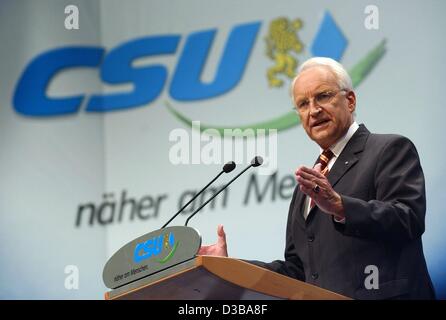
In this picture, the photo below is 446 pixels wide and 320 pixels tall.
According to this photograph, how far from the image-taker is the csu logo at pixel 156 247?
7.34ft

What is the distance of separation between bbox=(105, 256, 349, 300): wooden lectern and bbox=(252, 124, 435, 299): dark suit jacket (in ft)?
1.38

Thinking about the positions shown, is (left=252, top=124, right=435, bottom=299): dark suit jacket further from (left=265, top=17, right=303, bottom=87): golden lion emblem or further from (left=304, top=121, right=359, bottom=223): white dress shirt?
(left=265, top=17, right=303, bottom=87): golden lion emblem

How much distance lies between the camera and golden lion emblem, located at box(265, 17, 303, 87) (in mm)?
4898

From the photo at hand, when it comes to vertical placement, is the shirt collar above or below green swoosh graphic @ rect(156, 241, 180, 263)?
above

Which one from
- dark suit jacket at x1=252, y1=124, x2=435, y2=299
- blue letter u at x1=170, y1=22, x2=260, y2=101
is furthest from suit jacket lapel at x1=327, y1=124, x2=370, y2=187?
blue letter u at x1=170, y1=22, x2=260, y2=101

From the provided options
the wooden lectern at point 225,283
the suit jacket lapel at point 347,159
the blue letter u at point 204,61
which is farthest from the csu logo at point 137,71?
the wooden lectern at point 225,283

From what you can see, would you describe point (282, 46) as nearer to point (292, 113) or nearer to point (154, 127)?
point (292, 113)

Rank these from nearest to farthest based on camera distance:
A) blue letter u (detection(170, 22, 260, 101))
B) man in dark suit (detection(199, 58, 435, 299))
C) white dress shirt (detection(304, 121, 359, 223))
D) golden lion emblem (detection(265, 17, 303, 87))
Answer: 1. man in dark suit (detection(199, 58, 435, 299))
2. white dress shirt (detection(304, 121, 359, 223))
3. golden lion emblem (detection(265, 17, 303, 87))
4. blue letter u (detection(170, 22, 260, 101))

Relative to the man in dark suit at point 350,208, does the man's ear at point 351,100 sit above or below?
above

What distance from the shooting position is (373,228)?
2.53m

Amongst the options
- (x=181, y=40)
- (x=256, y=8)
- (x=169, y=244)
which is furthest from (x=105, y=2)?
(x=169, y=244)

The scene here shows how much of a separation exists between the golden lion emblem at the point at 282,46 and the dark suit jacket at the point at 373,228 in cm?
197

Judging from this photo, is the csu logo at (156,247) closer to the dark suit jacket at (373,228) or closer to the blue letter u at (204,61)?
the dark suit jacket at (373,228)

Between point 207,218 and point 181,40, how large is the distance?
1.20 m
